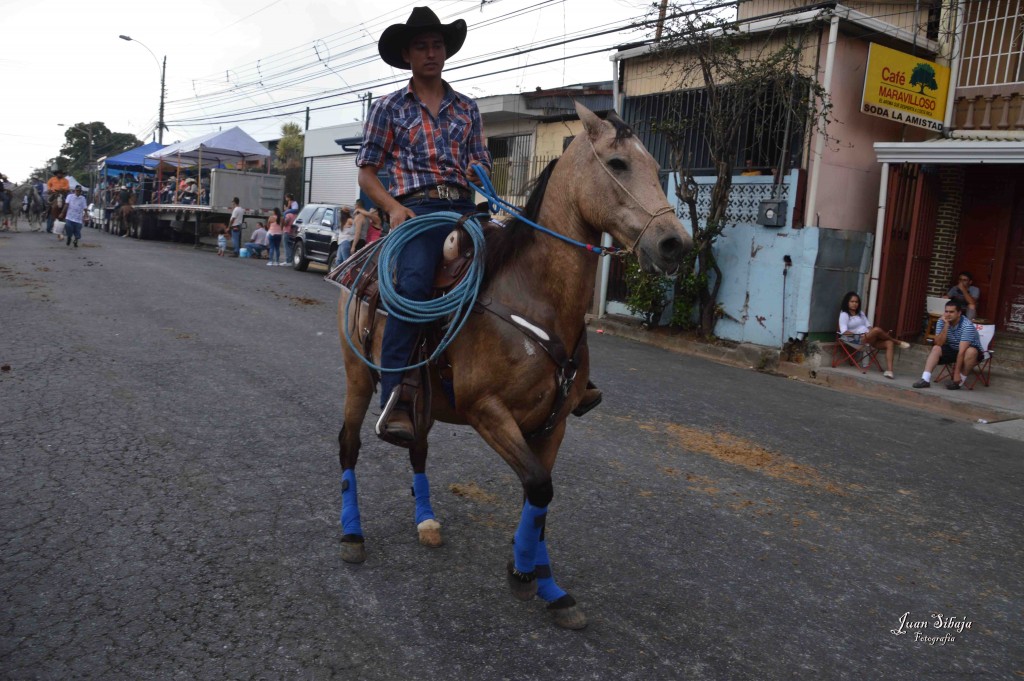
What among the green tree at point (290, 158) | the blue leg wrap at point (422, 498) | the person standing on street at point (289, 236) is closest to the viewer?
the blue leg wrap at point (422, 498)

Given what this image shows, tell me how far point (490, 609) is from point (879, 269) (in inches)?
448

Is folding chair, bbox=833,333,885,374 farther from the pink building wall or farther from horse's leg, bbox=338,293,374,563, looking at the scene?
horse's leg, bbox=338,293,374,563

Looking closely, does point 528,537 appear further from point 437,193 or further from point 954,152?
point 954,152

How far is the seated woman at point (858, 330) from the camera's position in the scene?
12211 millimetres

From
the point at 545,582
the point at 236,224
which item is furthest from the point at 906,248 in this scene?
the point at 236,224

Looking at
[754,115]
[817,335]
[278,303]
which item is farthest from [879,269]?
[278,303]

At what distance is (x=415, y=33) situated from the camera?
155 inches

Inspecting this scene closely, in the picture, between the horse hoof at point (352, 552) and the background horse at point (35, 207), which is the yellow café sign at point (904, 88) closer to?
the horse hoof at point (352, 552)

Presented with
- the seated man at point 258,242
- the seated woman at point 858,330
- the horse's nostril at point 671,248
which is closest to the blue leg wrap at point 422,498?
the horse's nostril at point 671,248

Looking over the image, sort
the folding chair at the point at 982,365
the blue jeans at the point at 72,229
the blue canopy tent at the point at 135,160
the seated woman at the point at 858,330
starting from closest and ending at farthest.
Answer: the folding chair at the point at 982,365 → the seated woman at the point at 858,330 → the blue jeans at the point at 72,229 → the blue canopy tent at the point at 135,160

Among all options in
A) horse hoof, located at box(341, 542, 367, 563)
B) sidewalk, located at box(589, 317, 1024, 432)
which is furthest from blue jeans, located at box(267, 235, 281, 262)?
horse hoof, located at box(341, 542, 367, 563)

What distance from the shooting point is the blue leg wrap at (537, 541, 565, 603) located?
3.38 metres

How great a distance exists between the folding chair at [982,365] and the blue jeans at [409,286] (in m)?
9.99

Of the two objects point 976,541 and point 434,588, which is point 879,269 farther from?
point 434,588
